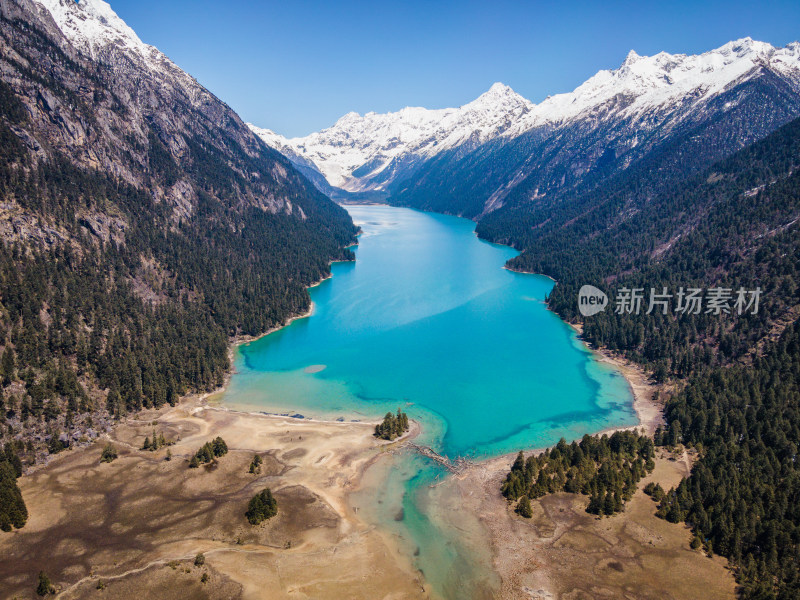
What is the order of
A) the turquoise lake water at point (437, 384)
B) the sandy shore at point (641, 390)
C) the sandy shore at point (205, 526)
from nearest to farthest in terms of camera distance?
the sandy shore at point (205, 526) → the turquoise lake water at point (437, 384) → the sandy shore at point (641, 390)

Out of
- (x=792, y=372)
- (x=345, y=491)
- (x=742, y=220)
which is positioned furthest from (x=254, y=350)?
(x=742, y=220)

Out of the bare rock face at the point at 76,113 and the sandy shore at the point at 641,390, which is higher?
the bare rock face at the point at 76,113

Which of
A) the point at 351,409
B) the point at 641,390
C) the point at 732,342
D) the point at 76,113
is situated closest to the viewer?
the point at 351,409

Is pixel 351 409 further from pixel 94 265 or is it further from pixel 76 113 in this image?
pixel 76 113

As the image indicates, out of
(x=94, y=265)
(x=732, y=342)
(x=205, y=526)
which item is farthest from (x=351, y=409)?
(x=732, y=342)

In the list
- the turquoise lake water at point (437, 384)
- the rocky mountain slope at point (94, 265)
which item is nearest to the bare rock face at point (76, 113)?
the rocky mountain slope at point (94, 265)

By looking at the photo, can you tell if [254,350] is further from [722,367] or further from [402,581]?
[722,367]

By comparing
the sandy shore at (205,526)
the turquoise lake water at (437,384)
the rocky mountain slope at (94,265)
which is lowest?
the sandy shore at (205,526)

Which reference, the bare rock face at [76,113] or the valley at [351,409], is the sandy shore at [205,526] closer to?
the valley at [351,409]
